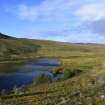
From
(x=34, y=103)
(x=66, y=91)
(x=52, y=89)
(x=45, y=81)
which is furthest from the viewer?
(x=45, y=81)

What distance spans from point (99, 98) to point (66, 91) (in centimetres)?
509

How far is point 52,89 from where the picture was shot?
114 feet

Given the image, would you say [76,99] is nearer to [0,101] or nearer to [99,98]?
[99,98]

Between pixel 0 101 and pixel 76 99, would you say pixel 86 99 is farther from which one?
pixel 0 101

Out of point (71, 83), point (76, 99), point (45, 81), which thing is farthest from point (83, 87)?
point (45, 81)

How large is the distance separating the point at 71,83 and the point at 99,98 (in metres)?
10.3

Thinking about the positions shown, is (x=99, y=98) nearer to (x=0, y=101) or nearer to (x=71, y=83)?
(x=0, y=101)

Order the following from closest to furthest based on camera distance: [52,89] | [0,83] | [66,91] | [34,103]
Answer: [34,103] < [66,91] < [52,89] < [0,83]

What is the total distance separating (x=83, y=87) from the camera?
3447cm

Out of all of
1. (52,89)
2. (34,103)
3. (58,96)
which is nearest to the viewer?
(34,103)

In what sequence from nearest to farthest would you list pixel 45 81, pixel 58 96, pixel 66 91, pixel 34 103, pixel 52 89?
pixel 34 103 → pixel 58 96 → pixel 66 91 → pixel 52 89 → pixel 45 81

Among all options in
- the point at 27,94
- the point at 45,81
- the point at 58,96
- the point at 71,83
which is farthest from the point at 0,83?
the point at 58,96

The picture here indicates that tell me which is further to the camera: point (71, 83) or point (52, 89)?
point (71, 83)

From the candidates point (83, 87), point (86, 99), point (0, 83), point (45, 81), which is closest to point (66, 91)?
point (83, 87)
